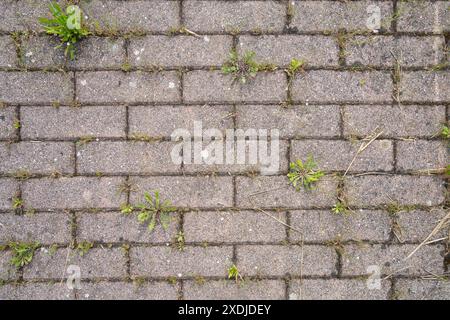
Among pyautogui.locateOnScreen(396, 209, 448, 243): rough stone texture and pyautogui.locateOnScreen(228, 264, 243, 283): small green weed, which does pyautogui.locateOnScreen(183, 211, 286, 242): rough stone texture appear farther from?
pyautogui.locateOnScreen(396, 209, 448, 243): rough stone texture

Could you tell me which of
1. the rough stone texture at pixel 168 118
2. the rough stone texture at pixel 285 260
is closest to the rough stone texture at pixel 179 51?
the rough stone texture at pixel 168 118

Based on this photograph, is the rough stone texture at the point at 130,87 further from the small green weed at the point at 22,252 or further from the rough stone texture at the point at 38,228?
the small green weed at the point at 22,252

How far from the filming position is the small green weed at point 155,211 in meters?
2.58

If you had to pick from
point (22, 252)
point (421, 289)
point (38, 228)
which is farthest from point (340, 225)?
point (22, 252)

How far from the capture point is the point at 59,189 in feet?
8.52

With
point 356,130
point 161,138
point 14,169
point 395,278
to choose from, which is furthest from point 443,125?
point 14,169

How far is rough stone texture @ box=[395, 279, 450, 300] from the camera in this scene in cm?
264

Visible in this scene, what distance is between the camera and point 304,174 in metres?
2.58

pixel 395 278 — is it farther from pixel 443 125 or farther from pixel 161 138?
pixel 161 138

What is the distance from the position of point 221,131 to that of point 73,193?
1058 mm

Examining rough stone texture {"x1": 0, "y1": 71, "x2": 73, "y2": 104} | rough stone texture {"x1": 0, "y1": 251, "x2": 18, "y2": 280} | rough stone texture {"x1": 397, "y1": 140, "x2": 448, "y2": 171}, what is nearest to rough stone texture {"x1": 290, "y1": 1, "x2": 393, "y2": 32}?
rough stone texture {"x1": 397, "y1": 140, "x2": 448, "y2": 171}

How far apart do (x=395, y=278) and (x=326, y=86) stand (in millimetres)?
1364
